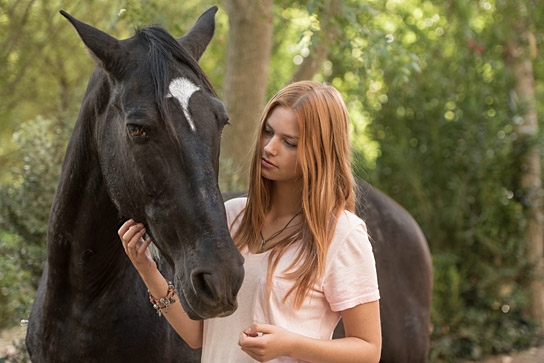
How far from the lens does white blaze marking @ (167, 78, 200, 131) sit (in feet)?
6.63

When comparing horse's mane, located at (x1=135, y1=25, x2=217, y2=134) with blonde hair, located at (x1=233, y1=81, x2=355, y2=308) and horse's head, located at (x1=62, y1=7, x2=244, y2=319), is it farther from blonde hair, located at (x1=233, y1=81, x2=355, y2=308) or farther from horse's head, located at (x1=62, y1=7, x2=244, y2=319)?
blonde hair, located at (x1=233, y1=81, x2=355, y2=308)

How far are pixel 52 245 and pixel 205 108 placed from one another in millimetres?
920

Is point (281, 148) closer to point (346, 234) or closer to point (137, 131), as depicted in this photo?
point (346, 234)

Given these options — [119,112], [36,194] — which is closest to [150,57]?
[119,112]

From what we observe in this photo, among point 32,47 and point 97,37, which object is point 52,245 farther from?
point 32,47

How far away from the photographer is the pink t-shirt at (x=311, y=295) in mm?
2000

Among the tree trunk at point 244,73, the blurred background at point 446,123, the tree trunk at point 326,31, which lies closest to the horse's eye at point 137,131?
the tree trunk at point 326,31

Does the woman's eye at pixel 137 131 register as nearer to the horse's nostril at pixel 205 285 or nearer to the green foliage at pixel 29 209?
the horse's nostril at pixel 205 285

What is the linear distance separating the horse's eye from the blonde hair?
37 cm

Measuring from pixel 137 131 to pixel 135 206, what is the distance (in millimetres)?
250

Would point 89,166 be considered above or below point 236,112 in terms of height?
below

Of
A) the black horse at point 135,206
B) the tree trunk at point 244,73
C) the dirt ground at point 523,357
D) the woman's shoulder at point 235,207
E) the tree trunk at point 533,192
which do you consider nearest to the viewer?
the black horse at point 135,206

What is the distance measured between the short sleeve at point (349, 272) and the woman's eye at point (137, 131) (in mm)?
666

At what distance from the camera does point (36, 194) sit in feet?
13.6
